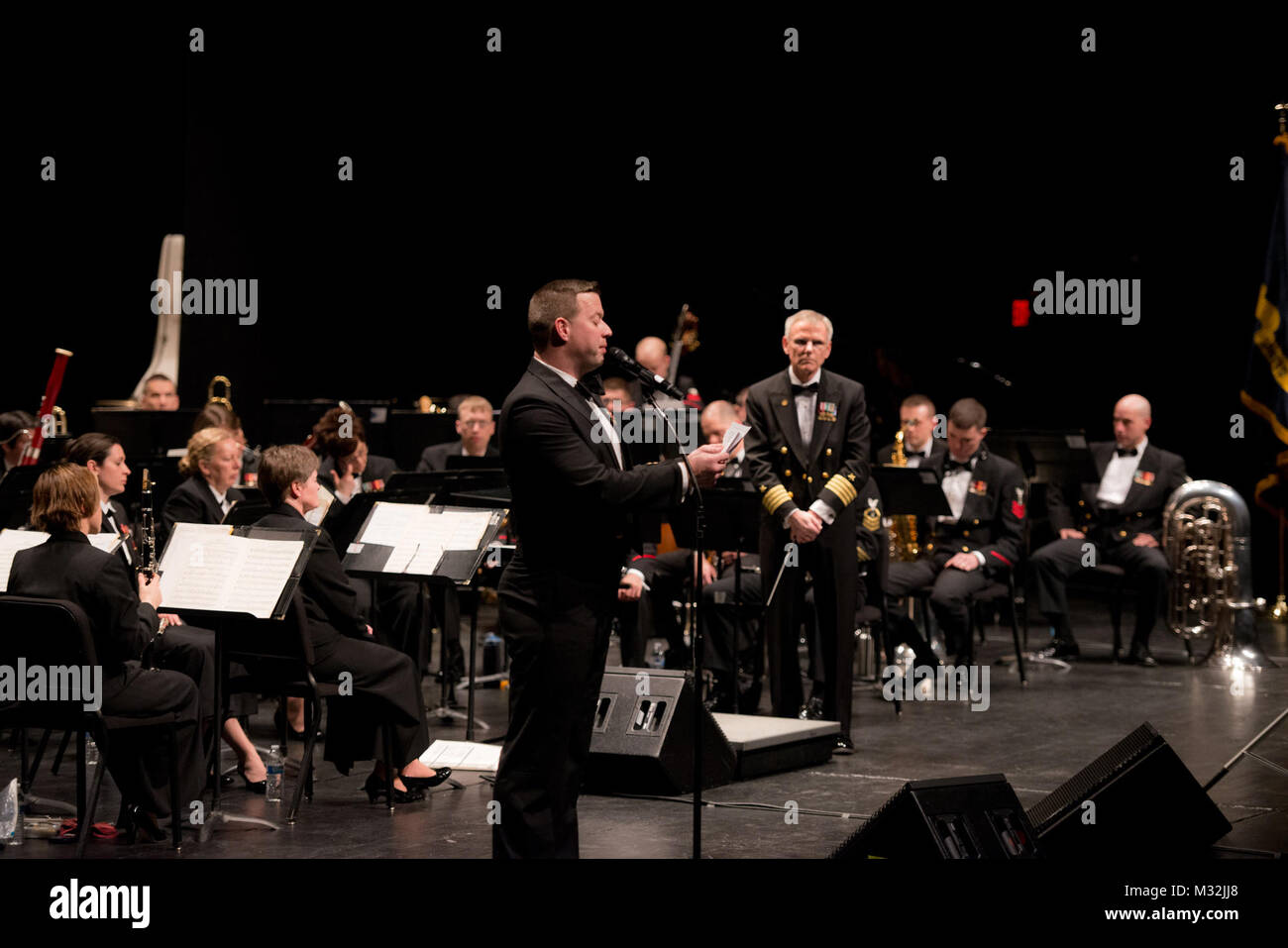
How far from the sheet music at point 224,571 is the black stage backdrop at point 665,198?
19.7 feet

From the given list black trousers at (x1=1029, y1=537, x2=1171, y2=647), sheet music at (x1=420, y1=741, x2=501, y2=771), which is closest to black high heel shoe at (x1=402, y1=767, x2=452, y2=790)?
sheet music at (x1=420, y1=741, x2=501, y2=771)

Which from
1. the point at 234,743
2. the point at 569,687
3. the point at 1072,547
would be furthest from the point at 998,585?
the point at 569,687

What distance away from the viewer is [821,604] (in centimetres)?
700

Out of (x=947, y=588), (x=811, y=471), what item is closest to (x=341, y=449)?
(x=811, y=471)

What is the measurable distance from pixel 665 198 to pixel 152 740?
8.27m

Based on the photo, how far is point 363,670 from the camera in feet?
19.4

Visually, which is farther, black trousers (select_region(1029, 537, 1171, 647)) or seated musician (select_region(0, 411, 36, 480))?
black trousers (select_region(1029, 537, 1171, 647))

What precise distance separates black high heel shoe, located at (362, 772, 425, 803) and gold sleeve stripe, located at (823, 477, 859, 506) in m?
2.16

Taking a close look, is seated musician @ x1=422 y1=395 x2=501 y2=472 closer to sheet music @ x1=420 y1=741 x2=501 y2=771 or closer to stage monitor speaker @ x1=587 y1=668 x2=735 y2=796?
sheet music @ x1=420 y1=741 x2=501 y2=771

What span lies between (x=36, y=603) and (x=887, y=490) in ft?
15.5

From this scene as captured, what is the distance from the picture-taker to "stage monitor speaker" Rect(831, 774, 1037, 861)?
397cm

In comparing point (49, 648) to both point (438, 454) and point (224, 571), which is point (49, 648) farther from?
point (438, 454)
